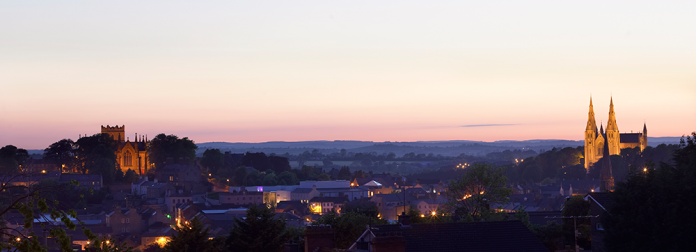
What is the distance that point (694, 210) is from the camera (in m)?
27.7

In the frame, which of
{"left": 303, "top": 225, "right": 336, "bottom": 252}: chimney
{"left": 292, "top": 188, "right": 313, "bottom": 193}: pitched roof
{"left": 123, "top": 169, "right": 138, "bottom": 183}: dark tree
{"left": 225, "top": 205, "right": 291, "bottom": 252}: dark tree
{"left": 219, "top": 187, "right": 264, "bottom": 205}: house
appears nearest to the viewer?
{"left": 303, "top": 225, "right": 336, "bottom": 252}: chimney

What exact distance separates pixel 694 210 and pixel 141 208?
9284cm

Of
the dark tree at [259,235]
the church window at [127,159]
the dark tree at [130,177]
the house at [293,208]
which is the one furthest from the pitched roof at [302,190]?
the dark tree at [259,235]

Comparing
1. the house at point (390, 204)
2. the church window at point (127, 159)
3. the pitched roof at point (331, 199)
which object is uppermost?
the church window at point (127, 159)

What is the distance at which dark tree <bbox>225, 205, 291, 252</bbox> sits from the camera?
29.4 metres

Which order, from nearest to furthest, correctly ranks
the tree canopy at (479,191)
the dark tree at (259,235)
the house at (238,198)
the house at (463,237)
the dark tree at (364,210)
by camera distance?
the house at (463,237), the dark tree at (259,235), the tree canopy at (479,191), the dark tree at (364,210), the house at (238,198)

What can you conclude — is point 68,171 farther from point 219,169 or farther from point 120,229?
point 120,229

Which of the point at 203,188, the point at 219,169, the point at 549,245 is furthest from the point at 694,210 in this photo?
the point at 219,169

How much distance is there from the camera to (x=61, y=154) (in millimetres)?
150125

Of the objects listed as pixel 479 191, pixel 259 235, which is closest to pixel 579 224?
pixel 479 191

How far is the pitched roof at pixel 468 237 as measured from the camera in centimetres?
2509

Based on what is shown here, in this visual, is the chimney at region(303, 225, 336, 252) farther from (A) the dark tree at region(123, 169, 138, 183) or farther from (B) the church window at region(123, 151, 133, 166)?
(B) the church window at region(123, 151, 133, 166)

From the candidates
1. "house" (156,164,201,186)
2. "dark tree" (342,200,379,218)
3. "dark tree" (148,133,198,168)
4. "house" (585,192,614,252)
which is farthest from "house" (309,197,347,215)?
"house" (585,192,614,252)

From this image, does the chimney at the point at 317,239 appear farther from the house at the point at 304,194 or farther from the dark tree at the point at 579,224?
the house at the point at 304,194
